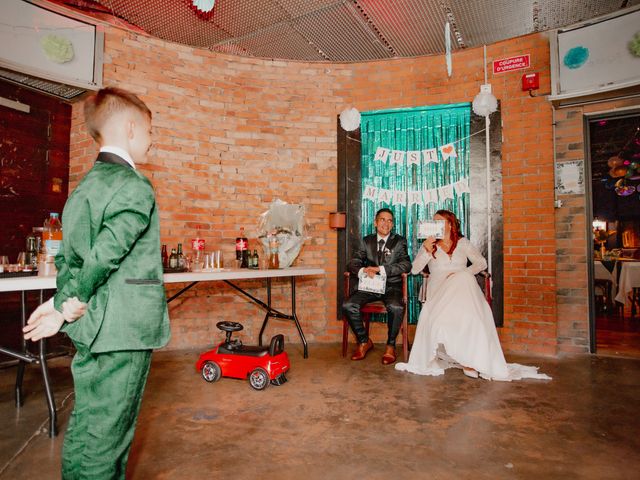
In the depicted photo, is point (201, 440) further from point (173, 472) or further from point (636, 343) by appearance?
point (636, 343)

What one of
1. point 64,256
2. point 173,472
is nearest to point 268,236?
point 173,472

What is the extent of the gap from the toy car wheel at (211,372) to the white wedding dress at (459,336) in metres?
1.55

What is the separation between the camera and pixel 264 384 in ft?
9.61

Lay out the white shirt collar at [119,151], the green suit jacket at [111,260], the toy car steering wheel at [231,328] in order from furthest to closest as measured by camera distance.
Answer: the toy car steering wheel at [231,328] → the white shirt collar at [119,151] → the green suit jacket at [111,260]

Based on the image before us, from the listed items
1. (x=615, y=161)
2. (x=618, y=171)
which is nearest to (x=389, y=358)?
(x=615, y=161)

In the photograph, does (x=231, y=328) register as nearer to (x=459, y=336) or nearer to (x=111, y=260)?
(x=459, y=336)

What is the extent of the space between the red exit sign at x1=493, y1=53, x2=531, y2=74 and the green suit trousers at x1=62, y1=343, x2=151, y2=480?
177 inches

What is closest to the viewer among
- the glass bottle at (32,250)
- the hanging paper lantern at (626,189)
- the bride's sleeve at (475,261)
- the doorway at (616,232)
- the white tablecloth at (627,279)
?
the glass bottle at (32,250)

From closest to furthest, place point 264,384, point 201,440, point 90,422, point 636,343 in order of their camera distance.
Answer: point 90,422, point 201,440, point 264,384, point 636,343

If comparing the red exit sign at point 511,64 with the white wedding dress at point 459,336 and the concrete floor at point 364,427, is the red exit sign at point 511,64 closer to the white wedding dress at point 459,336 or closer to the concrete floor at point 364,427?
the white wedding dress at point 459,336

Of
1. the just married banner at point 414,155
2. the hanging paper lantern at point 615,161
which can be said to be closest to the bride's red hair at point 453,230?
the just married banner at point 414,155

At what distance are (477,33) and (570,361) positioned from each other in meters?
3.38

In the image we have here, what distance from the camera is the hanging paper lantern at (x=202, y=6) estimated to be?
3600mm

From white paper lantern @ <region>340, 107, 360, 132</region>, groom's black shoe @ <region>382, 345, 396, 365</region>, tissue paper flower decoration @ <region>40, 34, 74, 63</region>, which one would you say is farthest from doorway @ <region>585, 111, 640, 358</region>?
tissue paper flower decoration @ <region>40, 34, 74, 63</region>
